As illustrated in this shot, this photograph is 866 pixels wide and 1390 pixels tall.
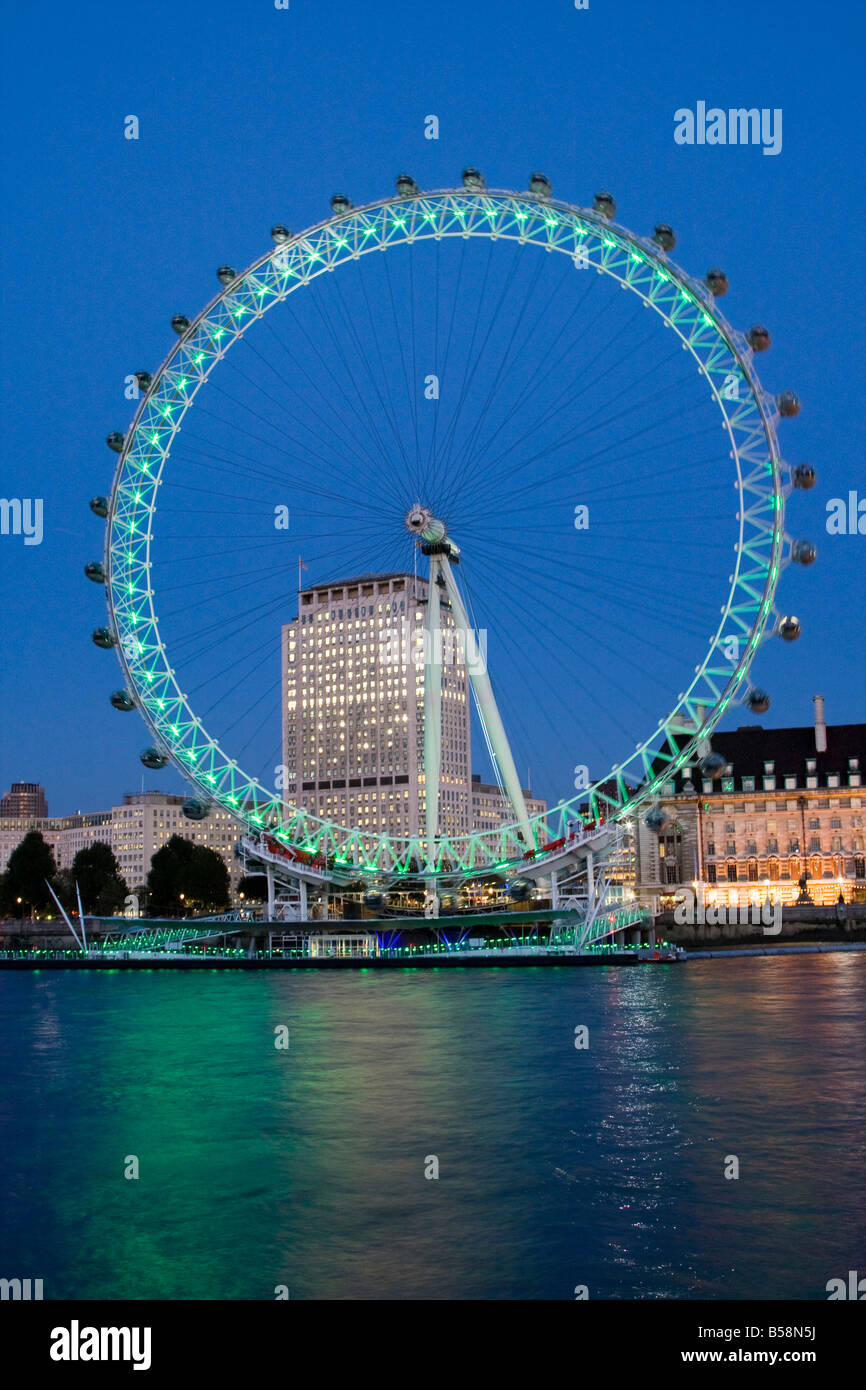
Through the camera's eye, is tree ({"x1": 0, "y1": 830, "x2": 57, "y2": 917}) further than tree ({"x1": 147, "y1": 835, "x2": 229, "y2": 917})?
Yes

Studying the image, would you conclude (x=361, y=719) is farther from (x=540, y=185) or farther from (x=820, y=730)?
(x=540, y=185)

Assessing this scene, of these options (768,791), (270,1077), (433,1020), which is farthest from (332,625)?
(270,1077)

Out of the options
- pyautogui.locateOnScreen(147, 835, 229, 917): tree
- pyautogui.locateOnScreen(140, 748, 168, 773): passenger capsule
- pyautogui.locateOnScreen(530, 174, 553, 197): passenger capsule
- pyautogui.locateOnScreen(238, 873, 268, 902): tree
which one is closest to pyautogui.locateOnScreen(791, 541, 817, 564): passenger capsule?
pyautogui.locateOnScreen(530, 174, 553, 197): passenger capsule

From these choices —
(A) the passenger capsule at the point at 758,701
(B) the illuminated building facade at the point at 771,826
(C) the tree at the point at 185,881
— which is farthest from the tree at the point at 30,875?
(A) the passenger capsule at the point at 758,701

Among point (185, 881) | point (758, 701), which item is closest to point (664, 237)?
point (758, 701)

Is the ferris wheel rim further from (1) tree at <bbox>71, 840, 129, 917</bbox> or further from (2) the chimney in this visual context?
(1) tree at <bbox>71, 840, 129, 917</bbox>

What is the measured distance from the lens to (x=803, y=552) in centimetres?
5306

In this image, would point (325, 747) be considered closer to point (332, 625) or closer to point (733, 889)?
point (332, 625)

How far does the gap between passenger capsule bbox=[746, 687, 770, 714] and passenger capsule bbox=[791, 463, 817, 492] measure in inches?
317

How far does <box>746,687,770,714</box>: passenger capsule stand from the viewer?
54.5 metres
